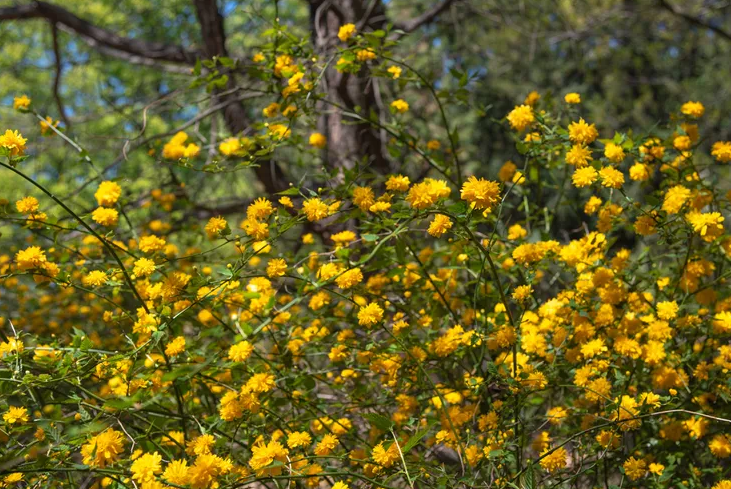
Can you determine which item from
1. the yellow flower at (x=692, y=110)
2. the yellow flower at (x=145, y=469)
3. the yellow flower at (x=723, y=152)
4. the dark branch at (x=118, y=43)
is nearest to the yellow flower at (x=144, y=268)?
the yellow flower at (x=145, y=469)

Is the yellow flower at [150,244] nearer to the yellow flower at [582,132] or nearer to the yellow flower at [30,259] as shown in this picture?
the yellow flower at [30,259]

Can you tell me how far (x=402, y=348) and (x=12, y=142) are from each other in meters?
1.08

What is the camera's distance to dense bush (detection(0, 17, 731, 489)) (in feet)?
5.03

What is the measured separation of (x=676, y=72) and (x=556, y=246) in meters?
12.4

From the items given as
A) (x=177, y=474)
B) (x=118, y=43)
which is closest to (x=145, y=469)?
(x=177, y=474)

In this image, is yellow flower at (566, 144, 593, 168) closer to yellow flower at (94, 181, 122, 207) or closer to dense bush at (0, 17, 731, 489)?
dense bush at (0, 17, 731, 489)

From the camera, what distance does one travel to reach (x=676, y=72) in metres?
12.8

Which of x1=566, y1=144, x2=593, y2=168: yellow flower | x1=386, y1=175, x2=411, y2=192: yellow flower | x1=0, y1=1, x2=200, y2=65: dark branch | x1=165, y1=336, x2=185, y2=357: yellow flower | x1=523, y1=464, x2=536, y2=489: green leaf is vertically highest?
x1=0, y1=1, x2=200, y2=65: dark branch

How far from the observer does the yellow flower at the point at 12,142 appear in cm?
161

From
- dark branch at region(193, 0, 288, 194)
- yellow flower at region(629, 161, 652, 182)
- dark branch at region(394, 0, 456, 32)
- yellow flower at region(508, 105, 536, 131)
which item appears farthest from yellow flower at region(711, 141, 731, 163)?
dark branch at region(394, 0, 456, 32)

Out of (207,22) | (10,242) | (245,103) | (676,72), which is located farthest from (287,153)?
(676,72)

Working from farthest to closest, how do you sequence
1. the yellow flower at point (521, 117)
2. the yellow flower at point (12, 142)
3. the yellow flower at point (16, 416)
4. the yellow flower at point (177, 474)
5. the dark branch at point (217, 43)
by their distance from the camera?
the dark branch at point (217, 43), the yellow flower at point (521, 117), the yellow flower at point (12, 142), the yellow flower at point (16, 416), the yellow flower at point (177, 474)

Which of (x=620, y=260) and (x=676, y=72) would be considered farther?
(x=676, y=72)

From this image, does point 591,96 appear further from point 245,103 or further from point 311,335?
point 311,335
